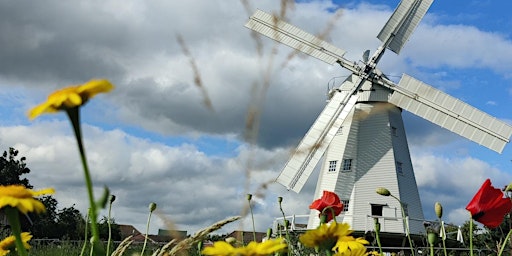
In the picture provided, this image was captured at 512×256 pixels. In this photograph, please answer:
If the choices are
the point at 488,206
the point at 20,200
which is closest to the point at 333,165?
the point at 488,206

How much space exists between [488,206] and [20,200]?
1.16 m

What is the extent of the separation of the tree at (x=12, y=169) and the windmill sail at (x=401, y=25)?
70.2 ft

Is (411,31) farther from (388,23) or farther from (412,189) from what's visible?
(412,189)

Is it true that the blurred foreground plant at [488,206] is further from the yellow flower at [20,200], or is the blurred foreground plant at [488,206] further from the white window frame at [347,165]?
the white window frame at [347,165]

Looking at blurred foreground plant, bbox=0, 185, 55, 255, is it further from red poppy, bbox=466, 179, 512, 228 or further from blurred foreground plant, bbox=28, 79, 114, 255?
red poppy, bbox=466, 179, 512, 228

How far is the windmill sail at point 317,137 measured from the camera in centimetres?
1720

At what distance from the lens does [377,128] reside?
1989 centimetres

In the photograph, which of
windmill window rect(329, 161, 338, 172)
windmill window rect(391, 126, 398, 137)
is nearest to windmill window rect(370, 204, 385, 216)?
windmill window rect(329, 161, 338, 172)

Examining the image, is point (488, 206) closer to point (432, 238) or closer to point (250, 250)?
point (432, 238)

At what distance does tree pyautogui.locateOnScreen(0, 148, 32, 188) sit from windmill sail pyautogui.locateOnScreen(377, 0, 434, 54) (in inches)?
842

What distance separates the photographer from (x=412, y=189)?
19.7m

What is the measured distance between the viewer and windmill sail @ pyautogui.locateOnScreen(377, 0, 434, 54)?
19938 mm

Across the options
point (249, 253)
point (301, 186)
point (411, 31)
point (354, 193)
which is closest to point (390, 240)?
point (354, 193)

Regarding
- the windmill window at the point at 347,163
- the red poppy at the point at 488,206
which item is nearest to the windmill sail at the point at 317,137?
the windmill window at the point at 347,163
